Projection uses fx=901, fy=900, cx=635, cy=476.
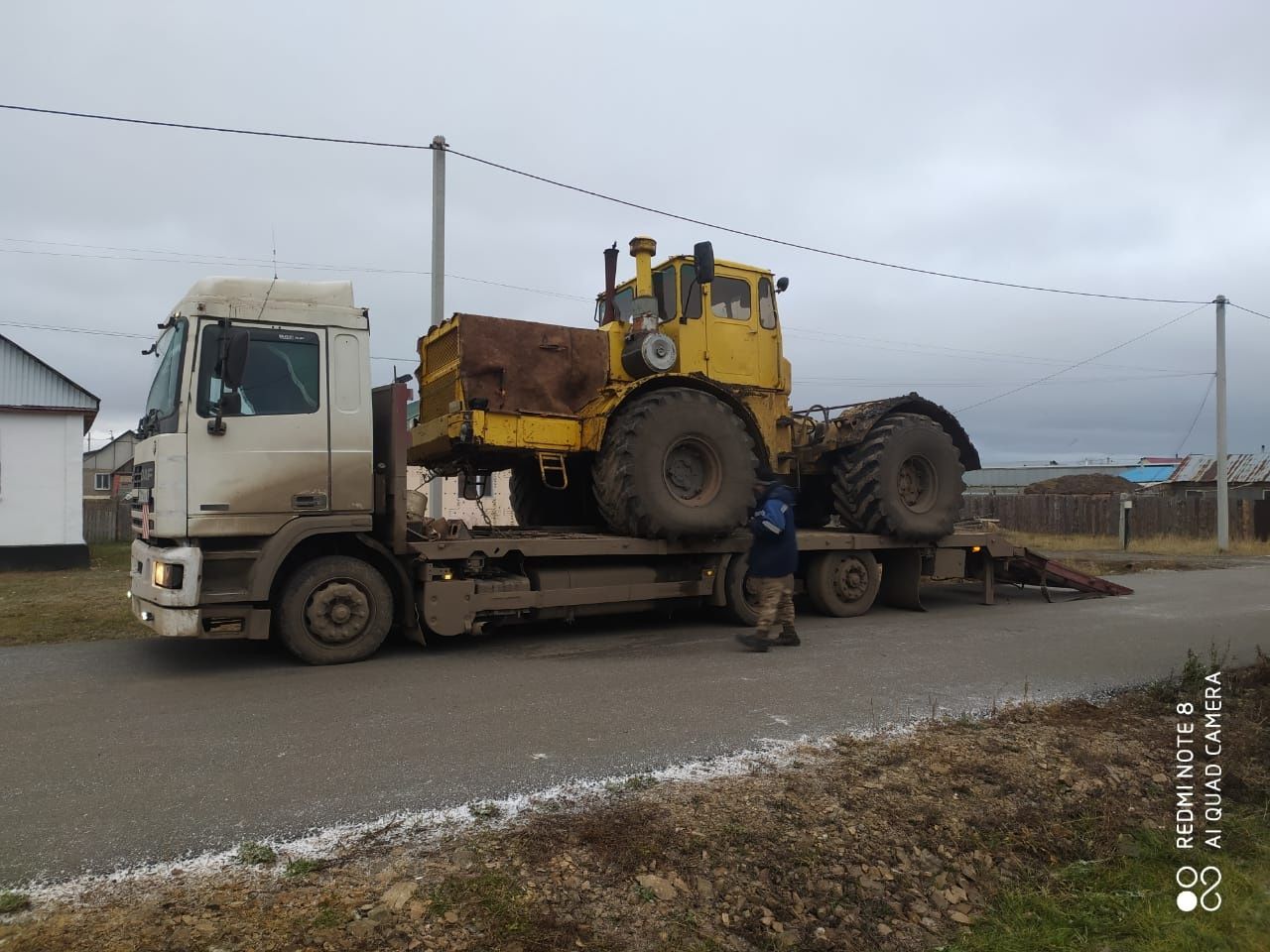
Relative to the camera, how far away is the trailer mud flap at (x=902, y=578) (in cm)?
1104

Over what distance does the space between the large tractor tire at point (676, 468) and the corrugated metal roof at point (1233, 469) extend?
1384 inches

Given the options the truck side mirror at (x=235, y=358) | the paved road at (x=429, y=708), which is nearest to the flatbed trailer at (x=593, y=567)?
the paved road at (x=429, y=708)

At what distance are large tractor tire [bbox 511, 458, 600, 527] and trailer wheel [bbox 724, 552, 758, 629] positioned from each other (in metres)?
1.54

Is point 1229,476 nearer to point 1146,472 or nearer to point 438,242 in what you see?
point 1146,472

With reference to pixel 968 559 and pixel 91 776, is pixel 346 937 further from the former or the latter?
pixel 968 559

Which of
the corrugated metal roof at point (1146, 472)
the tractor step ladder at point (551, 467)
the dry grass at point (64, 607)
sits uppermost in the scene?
the corrugated metal roof at point (1146, 472)

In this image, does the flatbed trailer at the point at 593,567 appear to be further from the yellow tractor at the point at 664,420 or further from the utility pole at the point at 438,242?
the utility pole at the point at 438,242

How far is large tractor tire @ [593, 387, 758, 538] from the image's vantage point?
8.70 meters

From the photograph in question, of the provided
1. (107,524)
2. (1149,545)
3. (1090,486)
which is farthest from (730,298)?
(1090,486)

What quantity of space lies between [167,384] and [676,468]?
15.3 feet

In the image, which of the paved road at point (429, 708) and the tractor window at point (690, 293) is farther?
the tractor window at point (690, 293)

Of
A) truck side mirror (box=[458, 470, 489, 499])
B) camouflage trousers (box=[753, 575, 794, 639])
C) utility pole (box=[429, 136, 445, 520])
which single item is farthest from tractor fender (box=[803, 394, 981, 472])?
utility pole (box=[429, 136, 445, 520])

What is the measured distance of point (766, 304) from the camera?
33.8 ft

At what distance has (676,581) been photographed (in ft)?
Answer: 30.2
